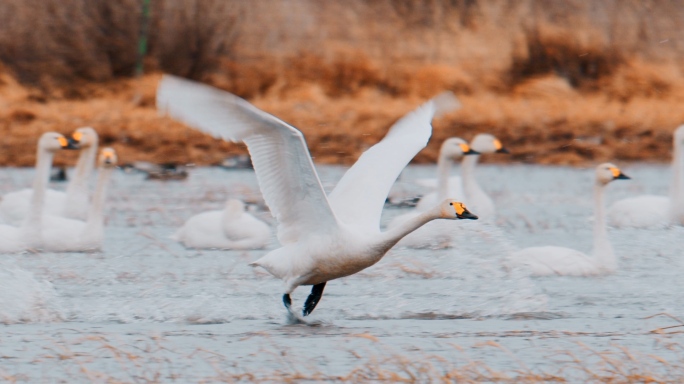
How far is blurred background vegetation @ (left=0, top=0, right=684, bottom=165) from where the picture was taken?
20.0m

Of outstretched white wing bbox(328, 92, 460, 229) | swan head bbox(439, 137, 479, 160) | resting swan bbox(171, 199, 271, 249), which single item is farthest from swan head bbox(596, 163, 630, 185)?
resting swan bbox(171, 199, 271, 249)

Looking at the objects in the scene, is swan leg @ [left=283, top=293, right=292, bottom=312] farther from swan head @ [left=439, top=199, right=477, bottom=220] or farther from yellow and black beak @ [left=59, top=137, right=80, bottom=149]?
yellow and black beak @ [left=59, top=137, right=80, bottom=149]

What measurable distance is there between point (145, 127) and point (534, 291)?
1181cm

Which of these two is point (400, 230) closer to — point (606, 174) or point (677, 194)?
point (606, 174)

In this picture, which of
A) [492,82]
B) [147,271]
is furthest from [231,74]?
[147,271]

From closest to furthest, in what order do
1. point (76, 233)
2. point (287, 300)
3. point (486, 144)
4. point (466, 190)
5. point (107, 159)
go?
point (287, 300), point (76, 233), point (107, 159), point (466, 190), point (486, 144)

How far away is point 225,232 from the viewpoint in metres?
10.9

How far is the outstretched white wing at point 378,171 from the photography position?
7.52m

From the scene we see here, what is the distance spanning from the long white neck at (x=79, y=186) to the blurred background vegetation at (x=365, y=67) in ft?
21.3

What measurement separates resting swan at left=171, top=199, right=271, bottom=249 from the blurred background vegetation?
8.14 meters

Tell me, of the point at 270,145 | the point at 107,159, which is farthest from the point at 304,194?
the point at 107,159

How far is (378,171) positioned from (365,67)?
49.7 ft

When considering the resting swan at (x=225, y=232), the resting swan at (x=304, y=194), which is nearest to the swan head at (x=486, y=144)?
the resting swan at (x=225, y=232)

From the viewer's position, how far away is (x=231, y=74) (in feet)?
74.8
